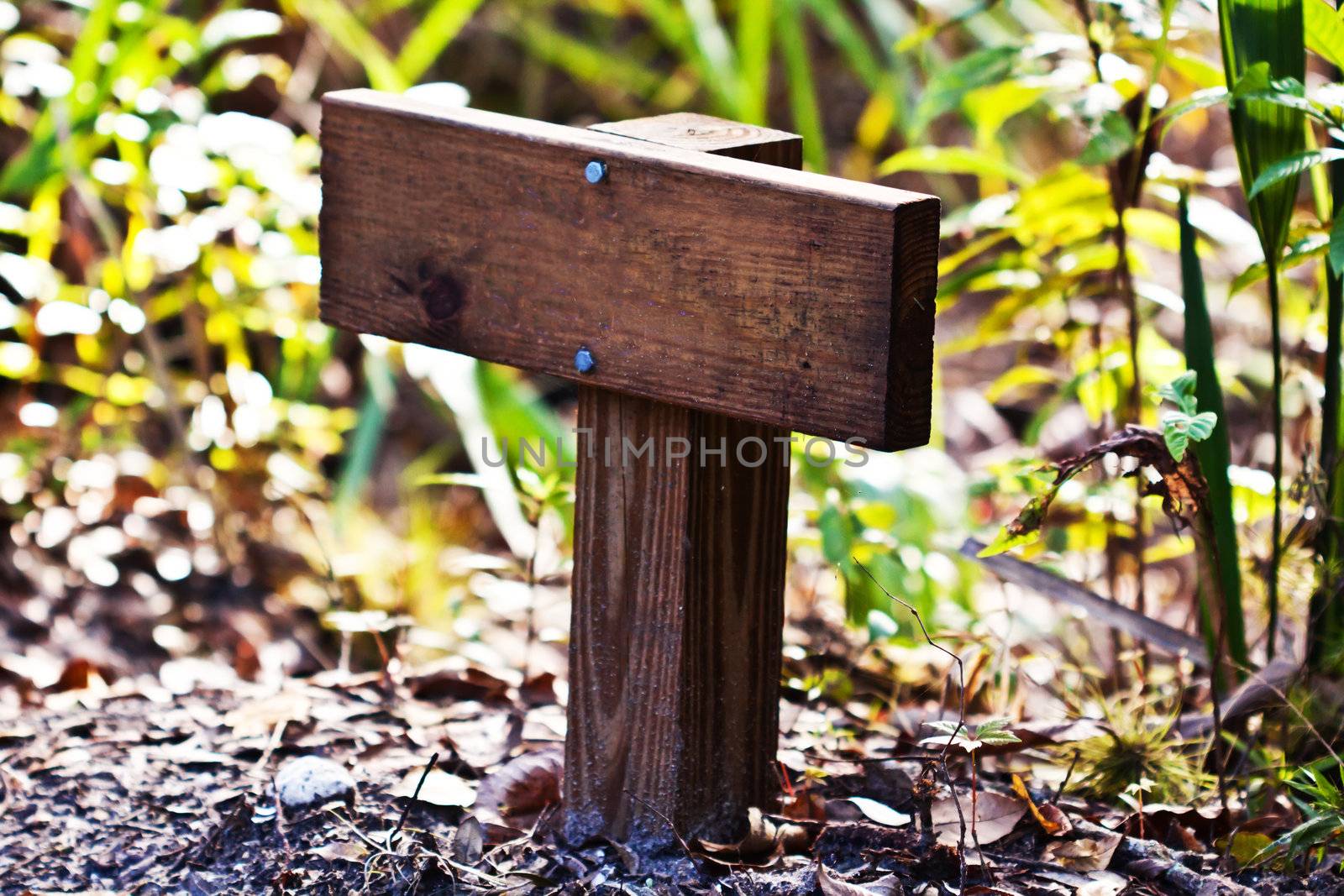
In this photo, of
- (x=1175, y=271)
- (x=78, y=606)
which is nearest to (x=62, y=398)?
(x=78, y=606)

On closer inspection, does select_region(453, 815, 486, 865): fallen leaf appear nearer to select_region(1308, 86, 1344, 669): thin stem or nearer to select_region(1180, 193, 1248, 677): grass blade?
select_region(1180, 193, 1248, 677): grass blade

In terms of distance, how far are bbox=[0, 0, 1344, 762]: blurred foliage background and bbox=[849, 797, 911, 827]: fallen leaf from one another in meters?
0.21

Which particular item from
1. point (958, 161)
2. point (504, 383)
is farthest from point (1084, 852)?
point (504, 383)

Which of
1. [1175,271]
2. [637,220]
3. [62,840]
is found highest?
Answer: [1175,271]

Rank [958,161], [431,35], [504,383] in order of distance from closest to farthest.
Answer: [958,161] → [504,383] → [431,35]

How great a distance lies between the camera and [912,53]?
4.12 meters

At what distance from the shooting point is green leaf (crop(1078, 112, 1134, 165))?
1672 millimetres

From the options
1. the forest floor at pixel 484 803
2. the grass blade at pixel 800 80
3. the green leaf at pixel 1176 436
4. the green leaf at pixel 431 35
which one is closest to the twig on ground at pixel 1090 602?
the forest floor at pixel 484 803

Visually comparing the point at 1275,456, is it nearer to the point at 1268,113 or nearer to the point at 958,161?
the point at 1268,113

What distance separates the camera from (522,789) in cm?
162

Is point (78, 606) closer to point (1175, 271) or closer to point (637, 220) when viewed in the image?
point (637, 220)

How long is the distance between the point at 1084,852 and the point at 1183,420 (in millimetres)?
459

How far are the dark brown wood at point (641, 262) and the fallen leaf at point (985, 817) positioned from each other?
0.50 metres

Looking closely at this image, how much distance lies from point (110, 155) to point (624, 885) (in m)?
2.55
